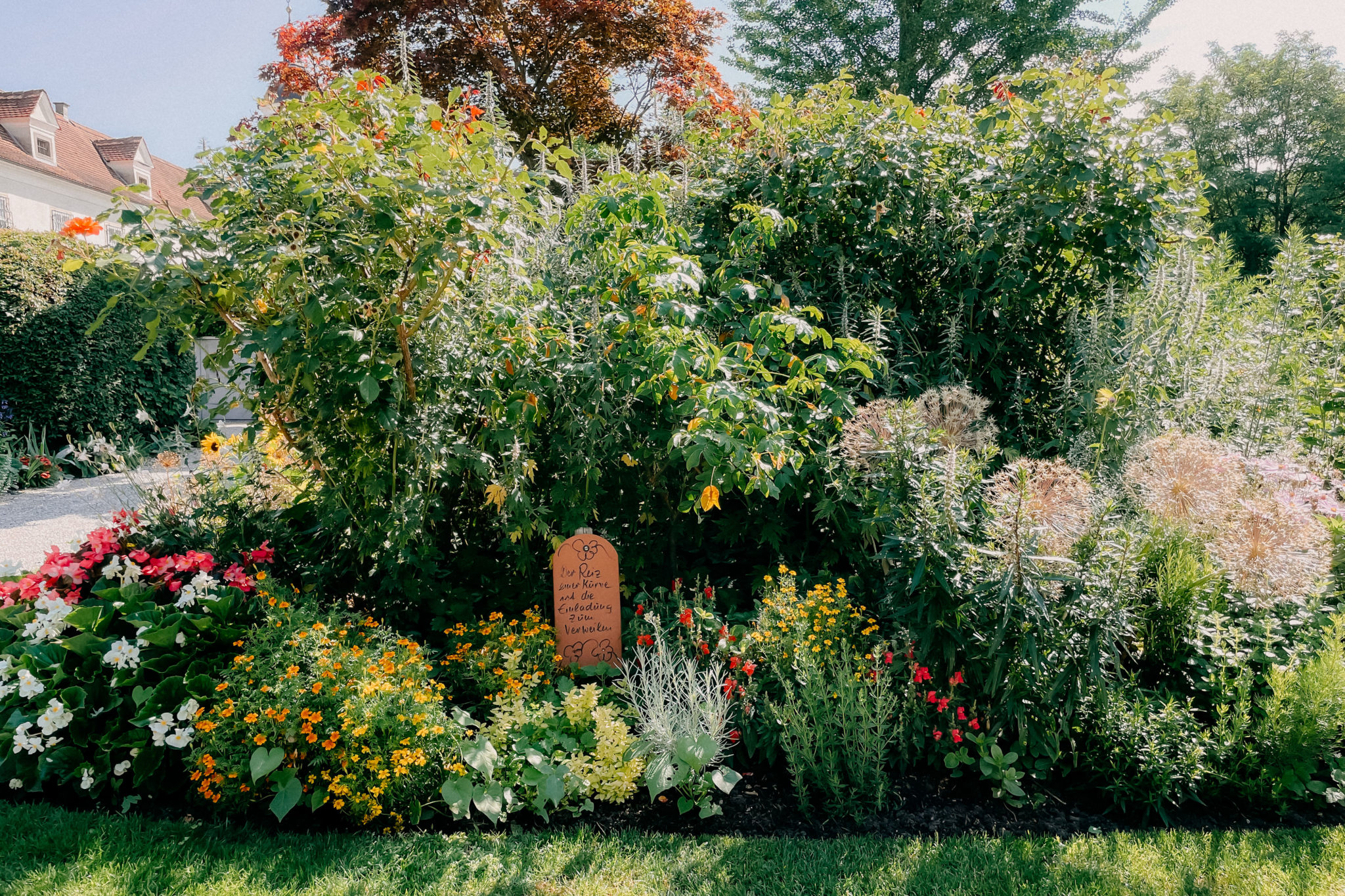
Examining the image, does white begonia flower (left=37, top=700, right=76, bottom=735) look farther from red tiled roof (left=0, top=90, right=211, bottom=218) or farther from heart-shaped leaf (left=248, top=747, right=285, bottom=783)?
red tiled roof (left=0, top=90, right=211, bottom=218)

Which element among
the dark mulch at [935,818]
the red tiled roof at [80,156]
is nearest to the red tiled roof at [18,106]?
the red tiled roof at [80,156]

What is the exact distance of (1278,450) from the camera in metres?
3.53

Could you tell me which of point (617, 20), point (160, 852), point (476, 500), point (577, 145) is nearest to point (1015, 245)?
point (577, 145)

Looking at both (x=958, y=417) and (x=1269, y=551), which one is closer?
(x=1269, y=551)

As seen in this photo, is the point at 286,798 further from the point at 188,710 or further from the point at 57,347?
the point at 57,347

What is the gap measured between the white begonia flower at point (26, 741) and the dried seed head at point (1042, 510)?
3166 mm

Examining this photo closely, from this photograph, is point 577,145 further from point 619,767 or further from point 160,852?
point 160,852

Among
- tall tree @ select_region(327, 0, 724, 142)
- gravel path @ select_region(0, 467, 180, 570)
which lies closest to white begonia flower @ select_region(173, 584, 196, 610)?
gravel path @ select_region(0, 467, 180, 570)

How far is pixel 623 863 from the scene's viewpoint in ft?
7.30

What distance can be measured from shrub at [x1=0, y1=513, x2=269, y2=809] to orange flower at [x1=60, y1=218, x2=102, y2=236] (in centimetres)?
121

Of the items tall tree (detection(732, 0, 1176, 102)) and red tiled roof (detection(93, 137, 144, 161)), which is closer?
tall tree (detection(732, 0, 1176, 102))

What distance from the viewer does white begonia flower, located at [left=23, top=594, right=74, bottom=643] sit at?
9.05ft

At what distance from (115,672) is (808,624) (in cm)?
241

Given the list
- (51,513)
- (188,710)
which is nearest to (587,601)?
(188,710)
